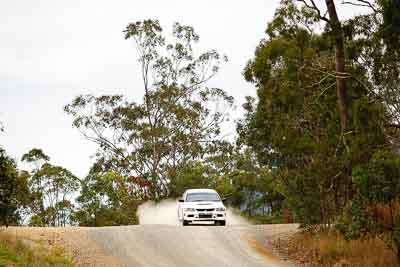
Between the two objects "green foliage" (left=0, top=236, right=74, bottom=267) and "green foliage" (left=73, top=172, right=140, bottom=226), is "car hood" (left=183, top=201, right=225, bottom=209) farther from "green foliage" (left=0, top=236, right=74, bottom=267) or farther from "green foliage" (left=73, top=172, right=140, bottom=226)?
"green foliage" (left=73, top=172, right=140, bottom=226)

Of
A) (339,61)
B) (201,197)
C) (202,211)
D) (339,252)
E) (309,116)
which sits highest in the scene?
(339,61)

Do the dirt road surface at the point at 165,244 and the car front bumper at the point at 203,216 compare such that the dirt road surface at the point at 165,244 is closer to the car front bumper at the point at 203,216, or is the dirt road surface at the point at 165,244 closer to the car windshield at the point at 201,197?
the car front bumper at the point at 203,216

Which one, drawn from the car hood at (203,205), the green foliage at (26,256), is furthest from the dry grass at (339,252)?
the car hood at (203,205)

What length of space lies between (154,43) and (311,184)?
107 feet

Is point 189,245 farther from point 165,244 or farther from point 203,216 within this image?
point 203,216

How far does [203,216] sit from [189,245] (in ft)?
24.9

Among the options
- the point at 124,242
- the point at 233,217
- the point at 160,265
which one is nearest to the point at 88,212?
the point at 233,217

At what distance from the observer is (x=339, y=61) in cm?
2309

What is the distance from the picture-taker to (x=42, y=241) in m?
22.6

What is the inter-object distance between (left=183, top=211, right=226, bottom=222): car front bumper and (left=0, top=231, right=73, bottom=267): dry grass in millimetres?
9282

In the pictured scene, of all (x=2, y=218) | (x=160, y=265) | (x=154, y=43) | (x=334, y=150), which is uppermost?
(x=154, y=43)

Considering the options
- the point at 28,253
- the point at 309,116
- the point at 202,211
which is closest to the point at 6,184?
the point at 28,253

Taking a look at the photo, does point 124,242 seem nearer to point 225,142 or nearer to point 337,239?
point 337,239

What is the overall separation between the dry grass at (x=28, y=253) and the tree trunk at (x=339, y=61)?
865 cm
